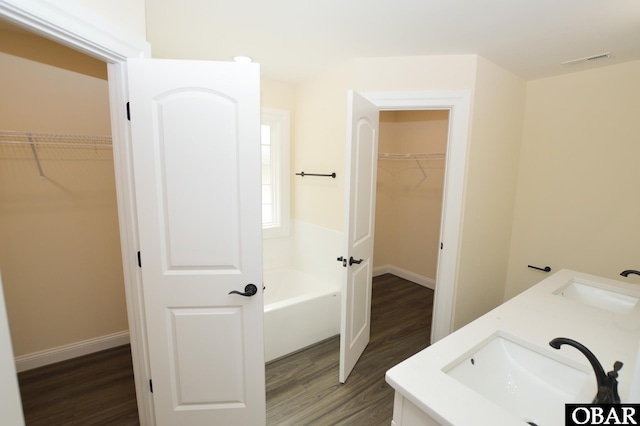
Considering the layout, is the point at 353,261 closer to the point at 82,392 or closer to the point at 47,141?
the point at 82,392

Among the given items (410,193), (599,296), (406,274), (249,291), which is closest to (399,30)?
(249,291)

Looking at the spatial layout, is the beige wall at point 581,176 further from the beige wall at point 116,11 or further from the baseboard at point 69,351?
the baseboard at point 69,351

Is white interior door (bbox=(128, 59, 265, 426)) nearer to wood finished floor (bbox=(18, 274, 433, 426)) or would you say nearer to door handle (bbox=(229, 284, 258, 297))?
door handle (bbox=(229, 284, 258, 297))

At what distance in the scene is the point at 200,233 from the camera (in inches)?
58.6

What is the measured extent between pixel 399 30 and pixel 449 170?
1.08 m

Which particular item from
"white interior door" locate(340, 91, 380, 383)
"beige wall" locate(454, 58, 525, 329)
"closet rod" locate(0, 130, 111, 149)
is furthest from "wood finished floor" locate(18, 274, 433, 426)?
"closet rod" locate(0, 130, 111, 149)

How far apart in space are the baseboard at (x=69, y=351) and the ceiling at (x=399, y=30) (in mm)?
2350

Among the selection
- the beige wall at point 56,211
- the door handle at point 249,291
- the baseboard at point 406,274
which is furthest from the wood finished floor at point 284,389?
the baseboard at point 406,274

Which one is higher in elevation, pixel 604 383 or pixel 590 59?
pixel 590 59

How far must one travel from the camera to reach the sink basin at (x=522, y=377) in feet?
3.51

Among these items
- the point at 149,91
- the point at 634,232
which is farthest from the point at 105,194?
the point at 634,232

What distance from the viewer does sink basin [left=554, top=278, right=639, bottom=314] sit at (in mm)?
1655

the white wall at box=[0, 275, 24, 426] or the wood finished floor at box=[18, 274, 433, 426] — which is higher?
the white wall at box=[0, 275, 24, 426]

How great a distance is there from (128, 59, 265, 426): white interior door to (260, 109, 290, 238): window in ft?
5.40
